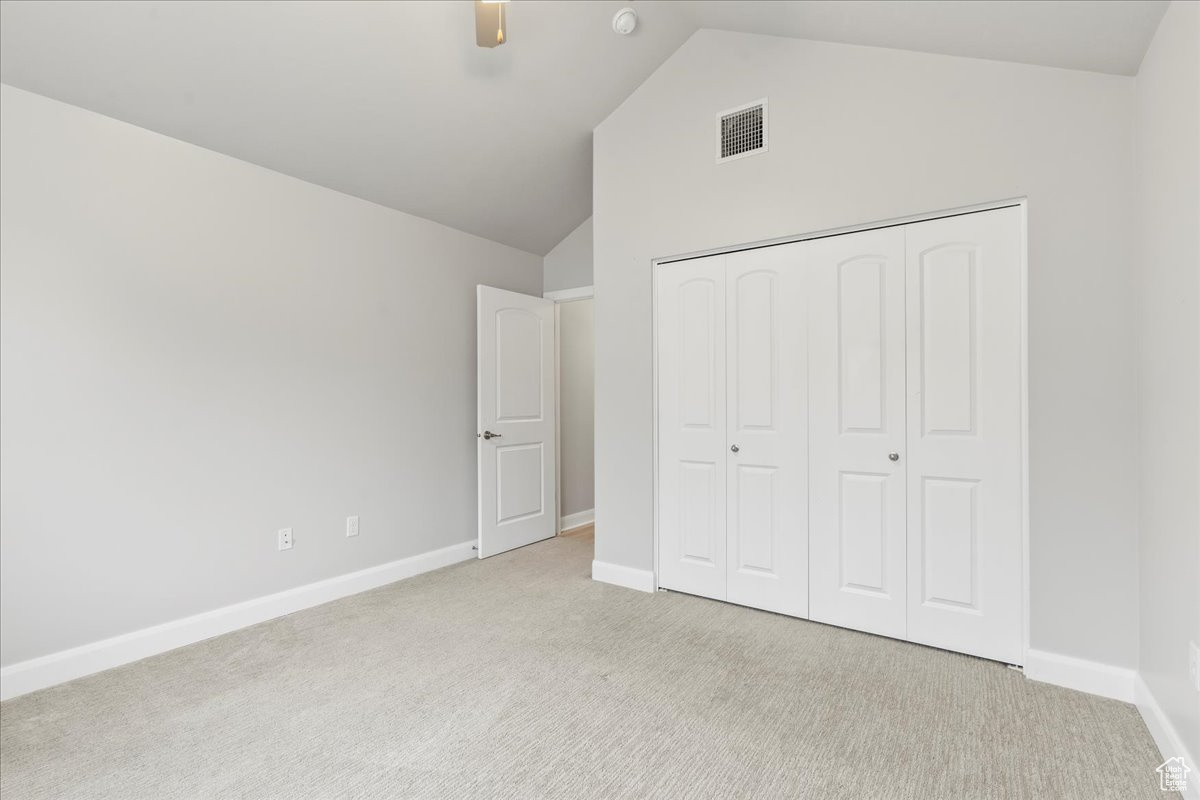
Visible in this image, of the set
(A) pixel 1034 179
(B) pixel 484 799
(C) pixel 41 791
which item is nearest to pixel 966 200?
(A) pixel 1034 179

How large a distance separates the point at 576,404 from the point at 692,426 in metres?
2.18

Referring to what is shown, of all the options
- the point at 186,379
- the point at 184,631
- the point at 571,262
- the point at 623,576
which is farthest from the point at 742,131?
the point at 184,631

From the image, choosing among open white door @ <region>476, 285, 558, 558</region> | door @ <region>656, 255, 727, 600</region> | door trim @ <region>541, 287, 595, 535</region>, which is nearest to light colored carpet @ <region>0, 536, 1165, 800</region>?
door @ <region>656, 255, 727, 600</region>

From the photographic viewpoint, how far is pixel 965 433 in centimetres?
251

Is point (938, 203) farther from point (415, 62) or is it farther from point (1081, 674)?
point (415, 62)

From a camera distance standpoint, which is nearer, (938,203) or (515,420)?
(938,203)

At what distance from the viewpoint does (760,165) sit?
305cm

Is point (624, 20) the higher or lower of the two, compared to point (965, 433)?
higher

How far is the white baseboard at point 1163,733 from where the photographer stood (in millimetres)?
1600

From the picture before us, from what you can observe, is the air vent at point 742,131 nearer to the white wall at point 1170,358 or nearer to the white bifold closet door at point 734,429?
the white bifold closet door at point 734,429

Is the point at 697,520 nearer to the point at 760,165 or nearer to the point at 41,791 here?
the point at 760,165

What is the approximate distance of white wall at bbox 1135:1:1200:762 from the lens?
1636 millimetres

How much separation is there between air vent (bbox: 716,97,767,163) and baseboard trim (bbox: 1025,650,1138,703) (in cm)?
271

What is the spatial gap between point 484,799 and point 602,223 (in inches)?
121
